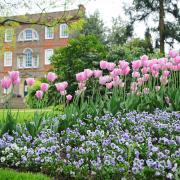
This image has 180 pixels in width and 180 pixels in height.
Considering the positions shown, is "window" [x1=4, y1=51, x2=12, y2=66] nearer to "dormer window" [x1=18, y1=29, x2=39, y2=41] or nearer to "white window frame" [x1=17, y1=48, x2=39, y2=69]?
"white window frame" [x1=17, y1=48, x2=39, y2=69]

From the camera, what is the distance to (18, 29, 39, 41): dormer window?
5009 centimetres

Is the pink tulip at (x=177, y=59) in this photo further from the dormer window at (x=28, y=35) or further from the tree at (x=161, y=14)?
the dormer window at (x=28, y=35)

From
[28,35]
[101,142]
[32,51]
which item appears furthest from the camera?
[28,35]

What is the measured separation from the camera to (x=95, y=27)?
4181 cm

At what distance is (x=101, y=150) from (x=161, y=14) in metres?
24.3

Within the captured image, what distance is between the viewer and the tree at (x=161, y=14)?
90.3ft

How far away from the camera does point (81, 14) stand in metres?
11.4

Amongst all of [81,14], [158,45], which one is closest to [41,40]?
[158,45]

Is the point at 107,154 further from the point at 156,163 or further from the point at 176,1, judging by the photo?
the point at 176,1

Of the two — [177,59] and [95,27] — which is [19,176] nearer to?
[177,59]

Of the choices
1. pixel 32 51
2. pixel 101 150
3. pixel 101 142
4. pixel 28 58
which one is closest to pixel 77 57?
pixel 101 142

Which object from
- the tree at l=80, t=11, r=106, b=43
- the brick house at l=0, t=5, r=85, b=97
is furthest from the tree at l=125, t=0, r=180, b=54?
the brick house at l=0, t=5, r=85, b=97

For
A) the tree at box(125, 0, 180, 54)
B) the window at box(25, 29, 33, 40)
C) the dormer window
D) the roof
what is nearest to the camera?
the roof

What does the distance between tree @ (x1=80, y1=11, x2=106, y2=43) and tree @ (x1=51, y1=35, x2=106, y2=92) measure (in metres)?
27.2
